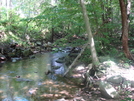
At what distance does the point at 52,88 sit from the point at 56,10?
4317mm

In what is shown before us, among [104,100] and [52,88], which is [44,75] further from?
[104,100]

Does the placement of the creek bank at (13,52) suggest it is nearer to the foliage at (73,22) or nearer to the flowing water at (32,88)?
the foliage at (73,22)

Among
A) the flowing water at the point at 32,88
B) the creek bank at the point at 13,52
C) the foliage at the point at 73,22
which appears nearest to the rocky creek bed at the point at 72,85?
the flowing water at the point at 32,88

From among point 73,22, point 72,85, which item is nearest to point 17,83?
point 72,85

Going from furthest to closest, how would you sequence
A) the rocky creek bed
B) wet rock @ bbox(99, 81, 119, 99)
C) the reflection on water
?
the reflection on water
the rocky creek bed
wet rock @ bbox(99, 81, 119, 99)

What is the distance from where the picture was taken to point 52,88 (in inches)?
250

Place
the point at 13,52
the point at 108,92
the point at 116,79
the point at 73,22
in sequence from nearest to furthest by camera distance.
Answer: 1. the point at 108,92
2. the point at 116,79
3. the point at 73,22
4. the point at 13,52

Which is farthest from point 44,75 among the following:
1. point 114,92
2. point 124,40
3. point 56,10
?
point 124,40

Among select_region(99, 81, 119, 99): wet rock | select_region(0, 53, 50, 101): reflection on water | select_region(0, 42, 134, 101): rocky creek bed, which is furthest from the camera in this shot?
select_region(0, 53, 50, 101): reflection on water

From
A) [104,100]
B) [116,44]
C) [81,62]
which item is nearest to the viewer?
[104,100]

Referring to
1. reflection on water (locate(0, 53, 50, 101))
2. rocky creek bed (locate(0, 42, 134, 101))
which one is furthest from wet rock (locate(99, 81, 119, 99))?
reflection on water (locate(0, 53, 50, 101))

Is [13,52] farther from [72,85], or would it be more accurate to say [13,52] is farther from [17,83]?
[72,85]

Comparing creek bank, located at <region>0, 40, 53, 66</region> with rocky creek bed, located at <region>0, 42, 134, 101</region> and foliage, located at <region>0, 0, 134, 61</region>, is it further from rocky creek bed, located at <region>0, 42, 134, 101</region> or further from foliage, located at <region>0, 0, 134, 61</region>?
rocky creek bed, located at <region>0, 42, 134, 101</region>

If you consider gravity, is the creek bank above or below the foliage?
below
